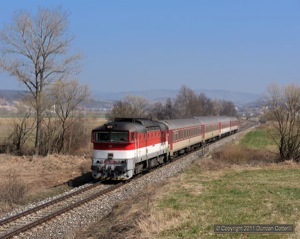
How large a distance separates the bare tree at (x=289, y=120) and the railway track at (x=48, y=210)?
16.7 metres

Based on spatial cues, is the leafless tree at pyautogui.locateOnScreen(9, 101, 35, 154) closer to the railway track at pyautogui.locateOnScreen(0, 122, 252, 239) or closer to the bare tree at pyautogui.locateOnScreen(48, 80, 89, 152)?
the bare tree at pyautogui.locateOnScreen(48, 80, 89, 152)

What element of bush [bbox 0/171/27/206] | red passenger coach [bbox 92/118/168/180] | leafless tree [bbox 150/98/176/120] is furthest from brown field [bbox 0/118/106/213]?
leafless tree [bbox 150/98/176/120]

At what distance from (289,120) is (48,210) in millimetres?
22243

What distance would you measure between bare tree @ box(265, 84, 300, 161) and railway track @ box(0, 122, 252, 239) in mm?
16698

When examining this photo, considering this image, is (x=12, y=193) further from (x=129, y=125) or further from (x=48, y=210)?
(x=129, y=125)

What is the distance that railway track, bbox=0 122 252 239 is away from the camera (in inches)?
523

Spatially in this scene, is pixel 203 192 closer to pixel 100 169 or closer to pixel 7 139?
pixel 100 169

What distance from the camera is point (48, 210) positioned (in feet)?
52.3

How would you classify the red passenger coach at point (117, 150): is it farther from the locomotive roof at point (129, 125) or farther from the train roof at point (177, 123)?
the train roof at point (177, 123)

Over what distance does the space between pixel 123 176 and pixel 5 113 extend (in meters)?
22.4

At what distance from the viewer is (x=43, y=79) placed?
36.1 meters

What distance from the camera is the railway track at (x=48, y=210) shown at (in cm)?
1328

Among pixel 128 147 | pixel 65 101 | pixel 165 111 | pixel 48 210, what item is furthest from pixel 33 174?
pixel 165 111

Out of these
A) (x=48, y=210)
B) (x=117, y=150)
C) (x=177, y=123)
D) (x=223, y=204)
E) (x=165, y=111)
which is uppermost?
(x=165, y=111)
